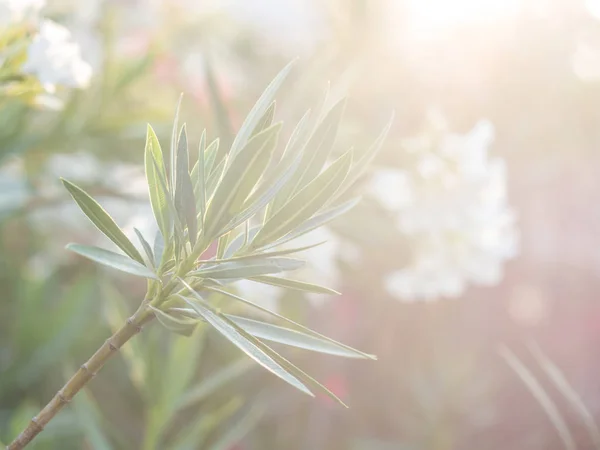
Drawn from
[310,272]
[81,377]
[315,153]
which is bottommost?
[81,377]

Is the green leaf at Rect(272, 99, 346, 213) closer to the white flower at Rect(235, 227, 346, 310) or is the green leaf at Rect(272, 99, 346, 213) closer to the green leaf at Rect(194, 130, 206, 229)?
the green leaf at Rect(194, 130, 206, 229)

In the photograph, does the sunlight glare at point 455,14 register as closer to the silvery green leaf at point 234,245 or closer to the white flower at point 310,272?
the white flower at point 310,272

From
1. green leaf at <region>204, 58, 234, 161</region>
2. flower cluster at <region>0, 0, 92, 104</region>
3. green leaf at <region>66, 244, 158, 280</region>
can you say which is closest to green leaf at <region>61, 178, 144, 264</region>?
green leaf at <region>66, 244, 158, 280</region>

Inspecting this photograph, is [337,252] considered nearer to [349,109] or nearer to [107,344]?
[349,109]

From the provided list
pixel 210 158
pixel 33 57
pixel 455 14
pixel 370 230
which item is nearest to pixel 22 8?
pixel 33 57

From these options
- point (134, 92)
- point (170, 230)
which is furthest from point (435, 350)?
point (170, 230)

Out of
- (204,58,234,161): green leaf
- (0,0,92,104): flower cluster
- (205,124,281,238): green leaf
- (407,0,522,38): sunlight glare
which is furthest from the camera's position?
(407,0,522,38): sunlight glare

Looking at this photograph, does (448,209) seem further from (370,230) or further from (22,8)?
(22,8)
